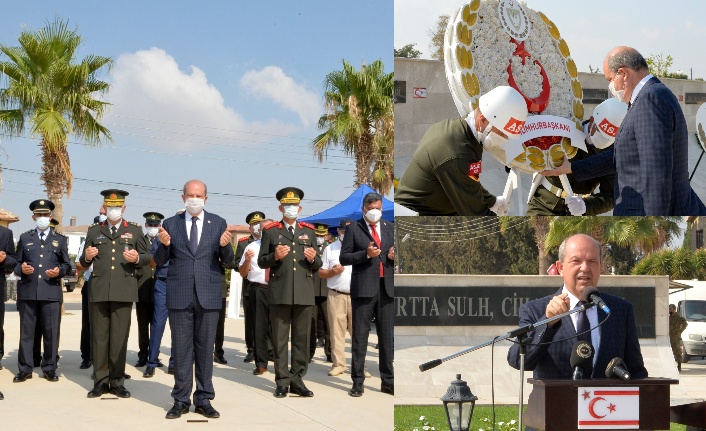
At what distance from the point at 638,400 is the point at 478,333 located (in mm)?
1190

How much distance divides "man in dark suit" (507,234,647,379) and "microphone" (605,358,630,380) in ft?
0.60

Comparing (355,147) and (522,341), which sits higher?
(355,147)

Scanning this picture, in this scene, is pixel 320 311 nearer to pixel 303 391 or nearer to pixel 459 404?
pixel 303 391

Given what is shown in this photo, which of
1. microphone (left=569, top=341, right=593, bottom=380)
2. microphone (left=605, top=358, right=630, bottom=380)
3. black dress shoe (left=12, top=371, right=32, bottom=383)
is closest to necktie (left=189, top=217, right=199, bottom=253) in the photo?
black dress shoe (left=12, top=371, right=32, bottom=383)

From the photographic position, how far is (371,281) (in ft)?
25.6

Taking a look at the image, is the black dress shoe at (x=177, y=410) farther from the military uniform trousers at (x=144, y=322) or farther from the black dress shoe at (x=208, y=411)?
the military uniform trousers at (x=144, y=322)

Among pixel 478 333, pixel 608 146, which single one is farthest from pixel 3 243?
pixel 608 146

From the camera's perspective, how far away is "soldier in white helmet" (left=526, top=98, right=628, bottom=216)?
4.77 meters

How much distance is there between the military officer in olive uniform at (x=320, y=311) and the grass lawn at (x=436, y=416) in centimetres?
446

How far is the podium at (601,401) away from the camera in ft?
12.4

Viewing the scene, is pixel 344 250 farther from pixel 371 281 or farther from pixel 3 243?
pixel 3 243

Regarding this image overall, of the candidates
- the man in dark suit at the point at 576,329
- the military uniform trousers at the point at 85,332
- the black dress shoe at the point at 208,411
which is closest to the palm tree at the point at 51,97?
the military uniform trousers at the point at 85,332

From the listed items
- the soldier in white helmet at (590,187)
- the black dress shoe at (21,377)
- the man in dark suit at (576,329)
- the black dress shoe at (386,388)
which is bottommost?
the black dress shoe at (21,377)

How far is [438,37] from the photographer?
4.64m
